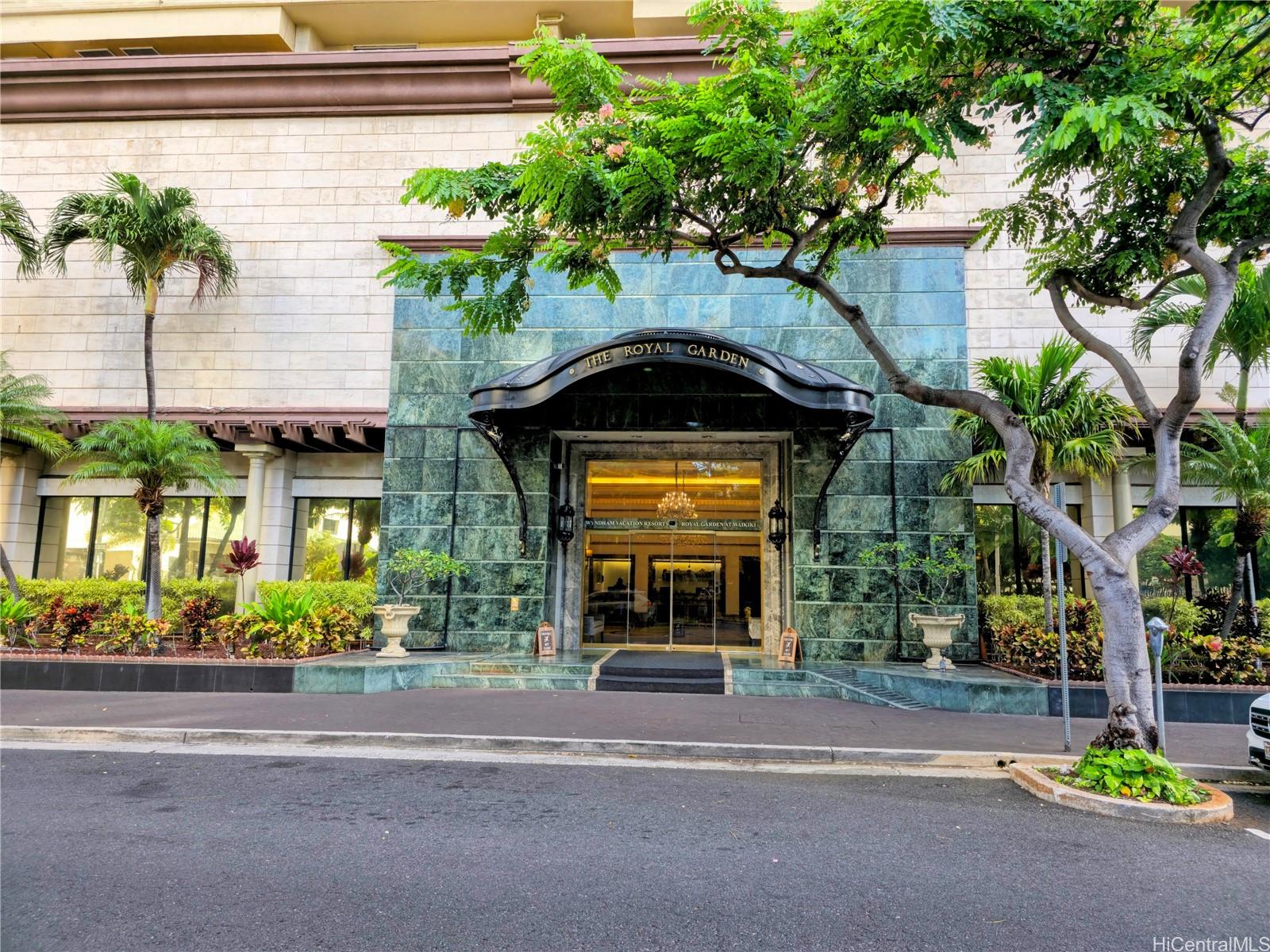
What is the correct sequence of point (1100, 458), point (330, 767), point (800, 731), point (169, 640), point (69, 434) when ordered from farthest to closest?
point (69, 434)
point (169, 640)
point (1100, 458)
point (800, 731)
point (330, 767)

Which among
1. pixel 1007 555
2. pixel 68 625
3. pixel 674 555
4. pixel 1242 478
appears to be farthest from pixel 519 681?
pixel 1242 478

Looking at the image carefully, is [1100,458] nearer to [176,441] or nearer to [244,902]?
[244,902]

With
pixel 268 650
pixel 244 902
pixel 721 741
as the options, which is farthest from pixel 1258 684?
pixel 268 650

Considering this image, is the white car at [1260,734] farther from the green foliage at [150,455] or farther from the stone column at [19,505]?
the stone column at [19,505]

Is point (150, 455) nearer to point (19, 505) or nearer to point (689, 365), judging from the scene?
point (19, 505)

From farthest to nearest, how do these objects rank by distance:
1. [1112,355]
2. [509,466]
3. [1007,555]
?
[1007,555], [509,466], [1112,355]

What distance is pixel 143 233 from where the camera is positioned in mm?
16078

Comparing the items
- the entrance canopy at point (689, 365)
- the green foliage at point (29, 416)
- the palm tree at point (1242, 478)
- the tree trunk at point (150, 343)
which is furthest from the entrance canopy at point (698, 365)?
the green foliage at point (29, 416)

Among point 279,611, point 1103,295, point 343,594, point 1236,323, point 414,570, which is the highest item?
point 1236,323

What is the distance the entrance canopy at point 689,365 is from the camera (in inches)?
480

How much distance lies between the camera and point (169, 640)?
45.1 feet

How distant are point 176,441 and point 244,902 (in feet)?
41.3

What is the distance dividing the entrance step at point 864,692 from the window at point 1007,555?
470 cm

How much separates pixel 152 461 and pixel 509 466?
6.97m
